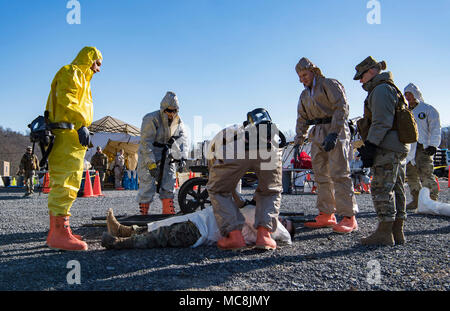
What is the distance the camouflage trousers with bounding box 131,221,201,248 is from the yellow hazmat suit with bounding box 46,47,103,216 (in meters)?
0.73

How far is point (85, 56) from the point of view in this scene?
3.50 metres

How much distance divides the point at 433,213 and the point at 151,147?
4523 millimetres

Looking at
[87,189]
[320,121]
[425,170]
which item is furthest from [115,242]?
[87,189]

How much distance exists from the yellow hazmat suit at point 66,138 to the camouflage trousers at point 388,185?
9.44 feet

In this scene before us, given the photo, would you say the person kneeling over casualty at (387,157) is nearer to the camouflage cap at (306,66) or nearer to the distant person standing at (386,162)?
the distant person standing at (386,162)

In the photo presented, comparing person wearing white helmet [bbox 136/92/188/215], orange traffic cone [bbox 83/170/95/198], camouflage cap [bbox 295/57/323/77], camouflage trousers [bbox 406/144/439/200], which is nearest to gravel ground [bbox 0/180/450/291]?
person wearing white helmet [bbox 136/92/188/215]

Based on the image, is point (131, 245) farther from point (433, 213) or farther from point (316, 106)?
point (433, 213)

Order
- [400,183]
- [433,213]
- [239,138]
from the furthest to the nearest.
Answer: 1. [433,213]
2. [400,183]
3. [239,138]

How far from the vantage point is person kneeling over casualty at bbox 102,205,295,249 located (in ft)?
10.0

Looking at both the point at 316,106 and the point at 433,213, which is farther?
the point at 433,213

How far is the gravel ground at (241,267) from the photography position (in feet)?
7.01

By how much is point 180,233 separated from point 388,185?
6.68 feet

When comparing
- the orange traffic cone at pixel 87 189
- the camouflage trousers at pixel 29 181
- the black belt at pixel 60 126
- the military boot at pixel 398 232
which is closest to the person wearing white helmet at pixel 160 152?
the black belt at pixel 60 126
